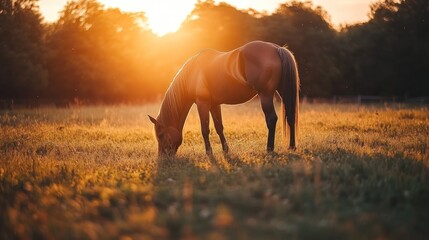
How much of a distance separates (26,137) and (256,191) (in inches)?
351

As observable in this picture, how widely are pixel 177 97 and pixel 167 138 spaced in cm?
99

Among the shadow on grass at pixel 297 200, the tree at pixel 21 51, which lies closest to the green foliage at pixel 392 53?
the tree at pixel 21 51

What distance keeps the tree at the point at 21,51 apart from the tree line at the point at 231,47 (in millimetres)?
1750

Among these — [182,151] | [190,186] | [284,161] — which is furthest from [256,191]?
[182,151]

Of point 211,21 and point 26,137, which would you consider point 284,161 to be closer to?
point 26,137

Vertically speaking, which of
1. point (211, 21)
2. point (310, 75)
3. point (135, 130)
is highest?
point (211, 21)

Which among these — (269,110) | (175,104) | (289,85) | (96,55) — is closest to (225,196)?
(269,110)

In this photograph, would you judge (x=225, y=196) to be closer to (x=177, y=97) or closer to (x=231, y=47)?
(x=177, y=97)

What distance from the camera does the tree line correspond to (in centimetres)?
3181

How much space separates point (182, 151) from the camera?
9.13 metres

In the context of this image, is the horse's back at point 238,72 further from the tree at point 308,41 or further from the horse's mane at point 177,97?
the tree at point 308,41

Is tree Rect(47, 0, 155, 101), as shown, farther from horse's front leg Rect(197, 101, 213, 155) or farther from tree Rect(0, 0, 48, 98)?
horse's front leg Rect(197, 101, 213, 155)

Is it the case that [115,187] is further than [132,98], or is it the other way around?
[132,98]

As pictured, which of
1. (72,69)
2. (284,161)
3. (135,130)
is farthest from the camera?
(72,69)
